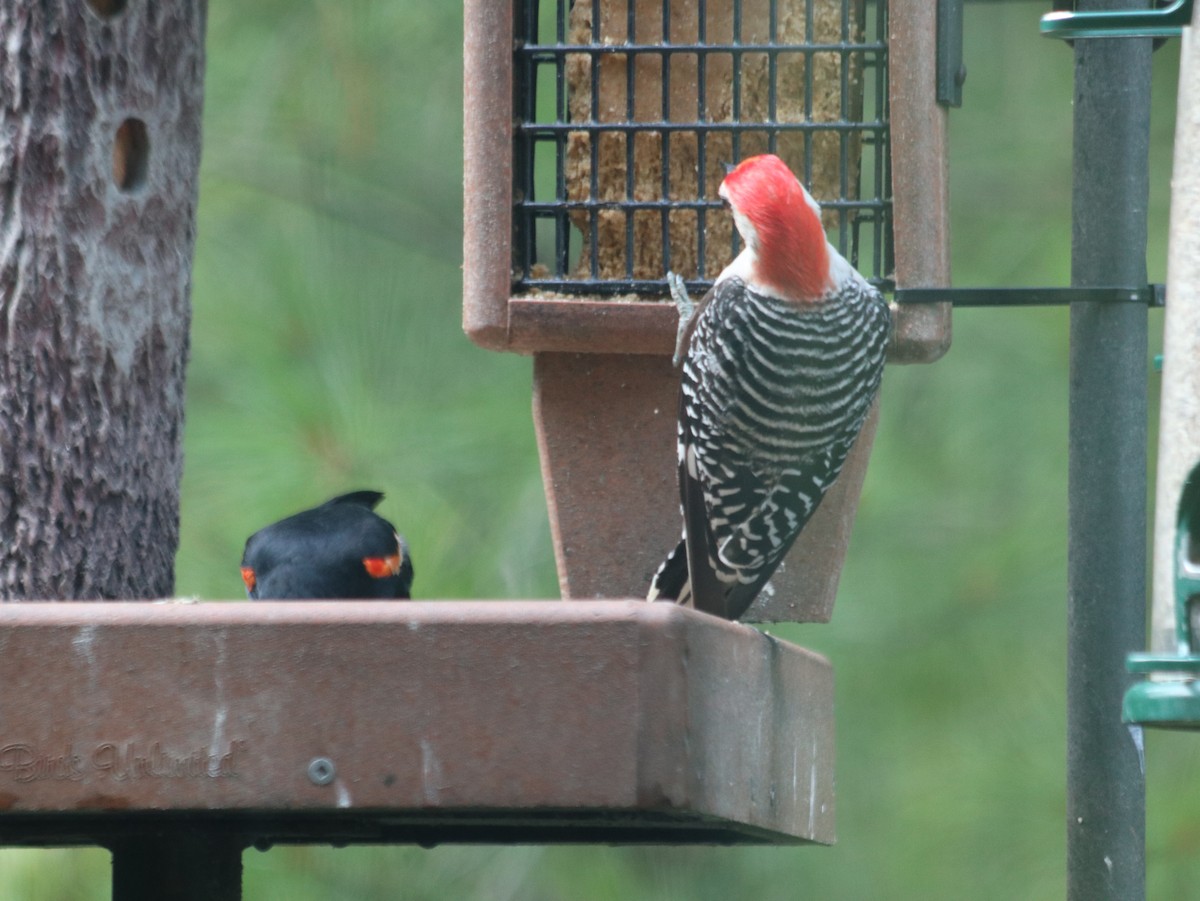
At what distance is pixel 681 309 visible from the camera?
2.42 m

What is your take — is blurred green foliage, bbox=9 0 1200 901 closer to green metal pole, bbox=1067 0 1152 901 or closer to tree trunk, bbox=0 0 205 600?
tree trunk, bbox=0 0 205 600

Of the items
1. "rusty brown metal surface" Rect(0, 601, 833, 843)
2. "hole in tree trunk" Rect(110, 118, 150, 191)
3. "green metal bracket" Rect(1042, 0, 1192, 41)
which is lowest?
"rusty brown metal surface" Rect(0, 601, 833, 843)

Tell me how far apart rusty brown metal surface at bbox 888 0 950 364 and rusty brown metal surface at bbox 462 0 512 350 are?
0.48 metres

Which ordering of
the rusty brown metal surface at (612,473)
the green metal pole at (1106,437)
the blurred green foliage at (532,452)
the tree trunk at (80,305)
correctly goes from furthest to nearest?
the blurred green foliage at (532,452) → the rusty brown metal surface at (612,473) → the tree trunk at (80,305) → the green metal pole at (1106,437)

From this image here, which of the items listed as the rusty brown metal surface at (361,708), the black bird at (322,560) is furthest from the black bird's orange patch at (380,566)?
the rusty brown metal surface at (361,708)

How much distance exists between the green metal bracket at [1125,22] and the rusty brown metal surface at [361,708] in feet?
2.06

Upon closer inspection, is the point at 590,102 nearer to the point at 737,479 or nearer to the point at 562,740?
the point at 737,479

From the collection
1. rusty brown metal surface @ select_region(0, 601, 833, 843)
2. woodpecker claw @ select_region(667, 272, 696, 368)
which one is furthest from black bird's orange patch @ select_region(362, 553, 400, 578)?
rusty brown metal surface @ select_region(0, 601, 833, 843)

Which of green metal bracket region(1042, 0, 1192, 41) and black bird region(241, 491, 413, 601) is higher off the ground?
green metal bracket region(1042, 0, 1192, 41)

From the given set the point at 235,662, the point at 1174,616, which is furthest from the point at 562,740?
the point at 1174,616

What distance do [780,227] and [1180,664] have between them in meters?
0.95

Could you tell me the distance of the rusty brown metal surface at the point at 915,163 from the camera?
2.40m

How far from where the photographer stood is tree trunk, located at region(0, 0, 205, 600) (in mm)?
2184

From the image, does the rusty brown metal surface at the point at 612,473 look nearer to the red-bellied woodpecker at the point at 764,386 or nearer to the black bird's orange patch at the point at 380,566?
the red-bellied woodpecker at the point at 764,386
